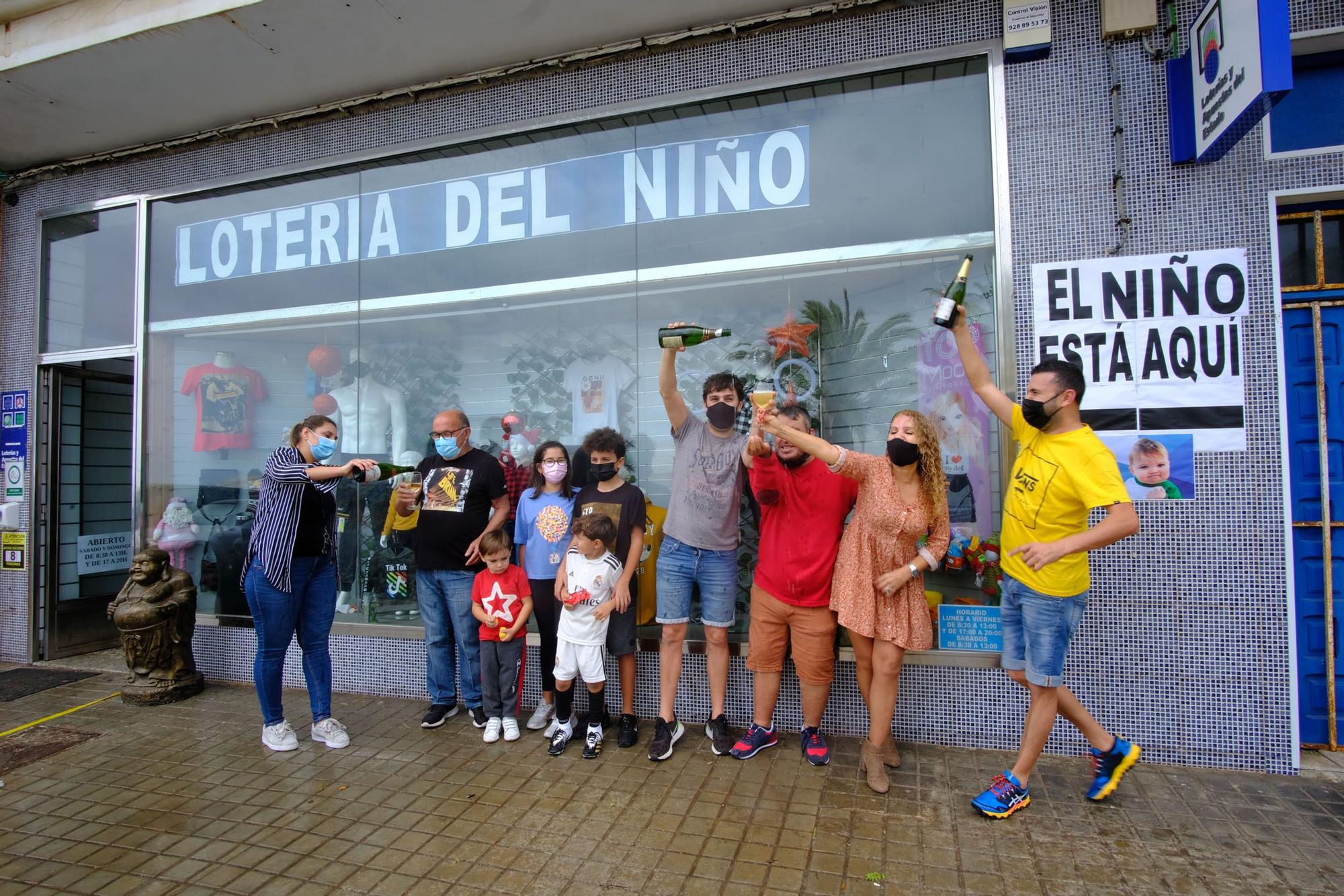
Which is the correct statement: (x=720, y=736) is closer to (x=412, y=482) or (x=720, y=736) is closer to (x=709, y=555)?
(x=709, y=555)

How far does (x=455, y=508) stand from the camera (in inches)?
168

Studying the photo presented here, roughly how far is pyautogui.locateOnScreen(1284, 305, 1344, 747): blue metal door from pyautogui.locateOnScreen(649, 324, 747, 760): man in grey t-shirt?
9.64 feet

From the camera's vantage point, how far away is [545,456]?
4199 mm

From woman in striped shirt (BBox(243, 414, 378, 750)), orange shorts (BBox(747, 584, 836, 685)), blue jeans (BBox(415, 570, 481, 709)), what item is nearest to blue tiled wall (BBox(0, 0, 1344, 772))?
orange shorts (BBox(747, 584, 836, 685))

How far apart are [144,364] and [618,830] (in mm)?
5376

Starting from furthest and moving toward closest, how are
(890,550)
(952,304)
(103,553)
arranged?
(103,553) → (890,550) → (952,304)

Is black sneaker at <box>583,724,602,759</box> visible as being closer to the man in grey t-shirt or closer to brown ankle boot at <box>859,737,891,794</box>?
the man in grey t-shirt

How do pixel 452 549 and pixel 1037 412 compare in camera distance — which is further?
pixel 452 549

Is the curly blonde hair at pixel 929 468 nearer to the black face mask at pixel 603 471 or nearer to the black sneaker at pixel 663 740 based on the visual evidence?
the black face mask at pixel 603 471

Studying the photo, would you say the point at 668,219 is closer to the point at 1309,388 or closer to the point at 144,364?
the point at 1309,388

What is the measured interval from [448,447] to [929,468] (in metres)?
2.75

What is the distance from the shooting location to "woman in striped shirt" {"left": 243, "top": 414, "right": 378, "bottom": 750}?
389 centimetres

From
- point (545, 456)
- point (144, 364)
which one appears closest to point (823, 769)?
point (545, 456)

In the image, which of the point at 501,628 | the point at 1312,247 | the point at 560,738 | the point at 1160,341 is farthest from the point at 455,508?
the point at 1312,247
